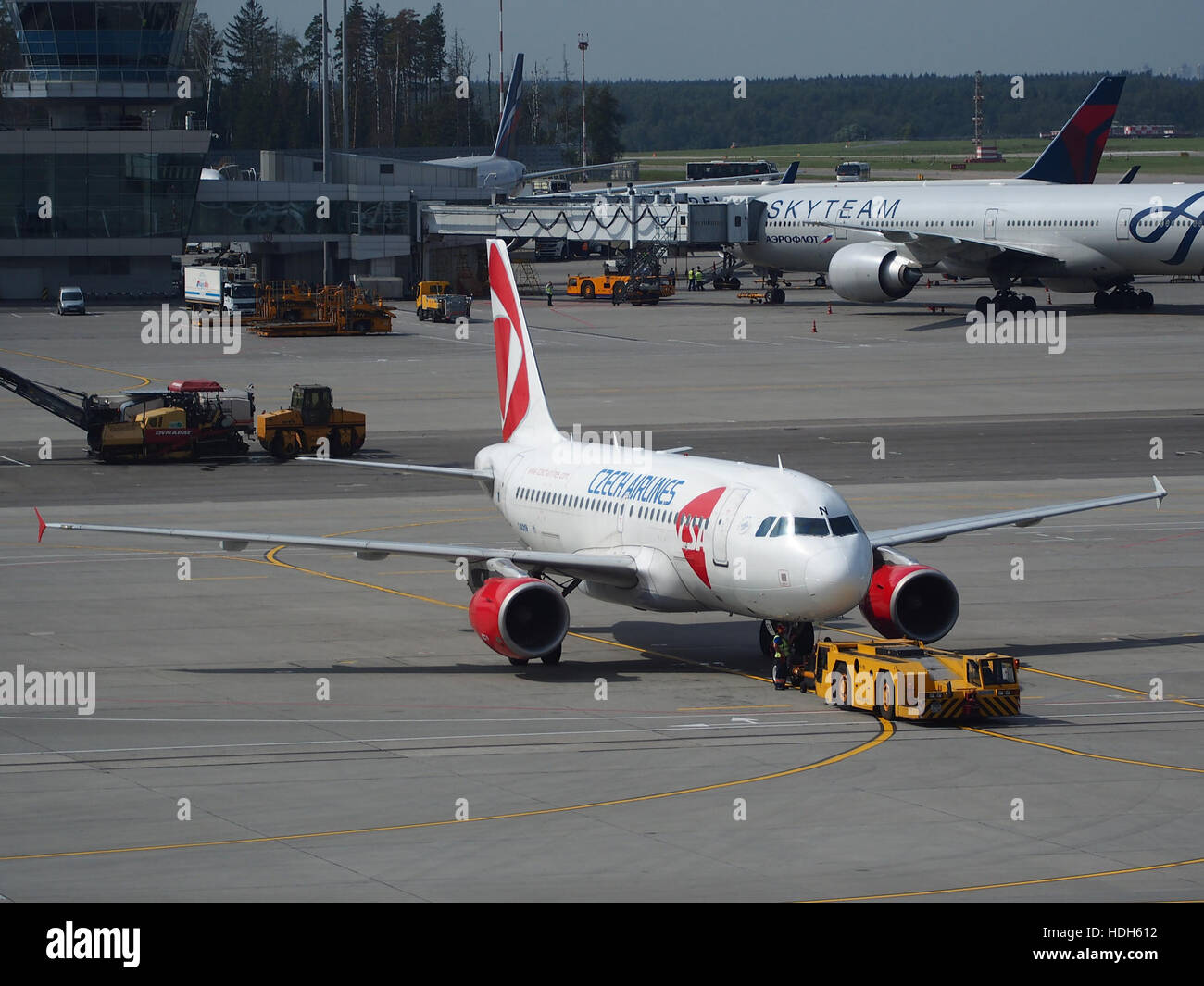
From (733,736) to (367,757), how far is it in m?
6.32

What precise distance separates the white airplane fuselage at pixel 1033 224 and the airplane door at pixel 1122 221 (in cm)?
6

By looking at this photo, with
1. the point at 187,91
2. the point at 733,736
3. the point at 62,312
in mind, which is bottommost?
the point at 733,736

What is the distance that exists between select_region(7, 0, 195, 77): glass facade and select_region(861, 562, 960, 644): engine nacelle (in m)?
116

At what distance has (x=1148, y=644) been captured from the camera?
36.8 m

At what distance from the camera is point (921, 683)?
29703mm

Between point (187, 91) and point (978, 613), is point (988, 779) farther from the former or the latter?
point (187, 91)

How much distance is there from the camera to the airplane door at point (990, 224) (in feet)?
379

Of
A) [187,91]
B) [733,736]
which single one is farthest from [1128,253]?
[733,736]

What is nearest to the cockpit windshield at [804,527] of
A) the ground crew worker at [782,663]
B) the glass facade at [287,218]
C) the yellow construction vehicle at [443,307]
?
the ground crew worker at [782,663]

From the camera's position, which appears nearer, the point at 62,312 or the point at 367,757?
the point at 367,757

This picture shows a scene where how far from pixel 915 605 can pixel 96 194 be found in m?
117

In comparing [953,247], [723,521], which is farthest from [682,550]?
[953,247]

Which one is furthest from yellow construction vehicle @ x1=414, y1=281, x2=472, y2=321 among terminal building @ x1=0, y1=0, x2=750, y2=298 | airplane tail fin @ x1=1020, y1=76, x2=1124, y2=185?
airplane tail fin @ x1=1020, y1=76, x2=1124, y2=185

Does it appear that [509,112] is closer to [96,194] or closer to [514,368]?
[96,194]
